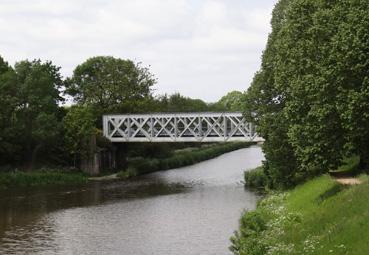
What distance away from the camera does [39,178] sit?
213ft

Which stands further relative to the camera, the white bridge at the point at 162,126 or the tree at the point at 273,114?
the white bridge at the point at 162,126

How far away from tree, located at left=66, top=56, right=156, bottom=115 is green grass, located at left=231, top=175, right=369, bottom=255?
49.3 metres

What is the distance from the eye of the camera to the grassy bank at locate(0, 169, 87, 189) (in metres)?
62.8

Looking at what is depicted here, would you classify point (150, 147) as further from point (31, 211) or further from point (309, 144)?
point (309, 144)

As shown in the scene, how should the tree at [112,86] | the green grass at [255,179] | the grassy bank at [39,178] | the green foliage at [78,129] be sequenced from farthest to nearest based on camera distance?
the tree at [112,86] < the green foliage at [78,129] < the grassy bank at [39,178] < the green grass at [255,179]

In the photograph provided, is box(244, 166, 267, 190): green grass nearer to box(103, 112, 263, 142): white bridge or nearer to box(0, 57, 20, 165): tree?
box(103, 112, 263, 142): white bridge

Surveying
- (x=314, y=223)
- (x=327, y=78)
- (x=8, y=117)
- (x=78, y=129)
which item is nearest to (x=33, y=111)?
(x=8, y=117)

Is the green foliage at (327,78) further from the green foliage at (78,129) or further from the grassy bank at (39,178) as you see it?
the green foliage at (78,129)

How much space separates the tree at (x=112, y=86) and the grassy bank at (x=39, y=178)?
15.9 metres

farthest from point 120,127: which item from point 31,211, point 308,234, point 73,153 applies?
point 308,234

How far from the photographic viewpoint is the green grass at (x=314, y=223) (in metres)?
20.0

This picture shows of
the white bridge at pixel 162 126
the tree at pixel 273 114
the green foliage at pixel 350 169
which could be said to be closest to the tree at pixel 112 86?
the white bridge at pixel 162 126

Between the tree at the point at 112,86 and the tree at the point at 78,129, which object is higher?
the tree at the point at 112,86

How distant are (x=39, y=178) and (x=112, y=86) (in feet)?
73.8
